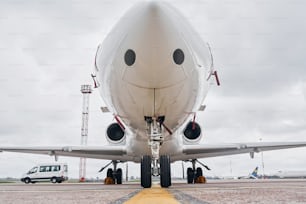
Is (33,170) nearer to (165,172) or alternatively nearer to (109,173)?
(109,173)

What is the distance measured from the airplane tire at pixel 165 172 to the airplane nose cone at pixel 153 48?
9.08ft

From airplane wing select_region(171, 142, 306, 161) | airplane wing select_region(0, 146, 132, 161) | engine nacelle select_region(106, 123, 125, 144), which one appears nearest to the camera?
airplane wing select_region(171, 142, 306, 161)

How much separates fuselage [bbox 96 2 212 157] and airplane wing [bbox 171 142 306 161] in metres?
6.91

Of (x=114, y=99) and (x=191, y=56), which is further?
(x=114, y=99)

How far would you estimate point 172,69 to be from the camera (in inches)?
223

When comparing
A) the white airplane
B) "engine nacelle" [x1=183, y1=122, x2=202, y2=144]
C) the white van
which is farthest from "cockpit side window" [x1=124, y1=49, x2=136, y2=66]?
the white van

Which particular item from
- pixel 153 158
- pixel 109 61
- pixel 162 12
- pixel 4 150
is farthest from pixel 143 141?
pixel 4 150

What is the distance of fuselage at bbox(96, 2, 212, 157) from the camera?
17.0 ft

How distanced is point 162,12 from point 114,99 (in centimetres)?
233

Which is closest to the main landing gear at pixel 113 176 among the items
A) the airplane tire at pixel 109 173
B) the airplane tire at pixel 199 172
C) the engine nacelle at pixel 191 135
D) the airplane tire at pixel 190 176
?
the airplane tire at pixel 109 173

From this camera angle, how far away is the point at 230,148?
14.3 metres

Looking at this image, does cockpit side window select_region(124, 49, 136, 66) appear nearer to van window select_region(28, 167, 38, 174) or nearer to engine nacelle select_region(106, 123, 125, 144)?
engine nacelle select_region(106, 123, 125, 144)

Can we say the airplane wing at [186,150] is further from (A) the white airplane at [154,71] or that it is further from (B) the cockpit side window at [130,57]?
(B) the cockpit side window at [130,57]

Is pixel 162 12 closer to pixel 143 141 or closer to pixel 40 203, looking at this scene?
pixel 40 203
